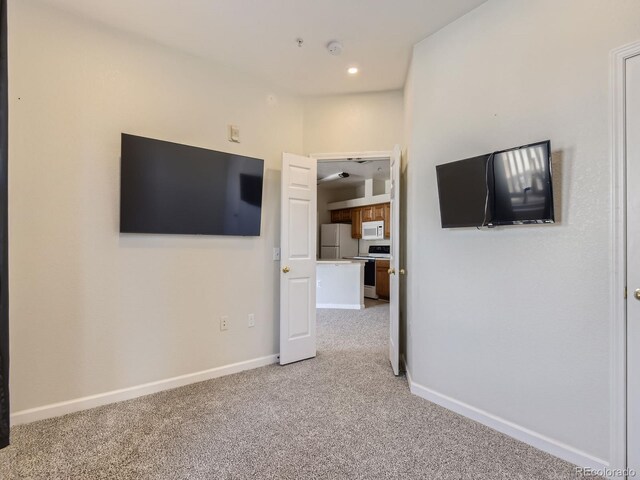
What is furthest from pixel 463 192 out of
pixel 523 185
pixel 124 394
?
pixel 124 394

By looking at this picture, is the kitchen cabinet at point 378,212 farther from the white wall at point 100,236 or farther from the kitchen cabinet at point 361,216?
the white wall at point 100,236

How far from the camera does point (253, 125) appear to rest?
305cm

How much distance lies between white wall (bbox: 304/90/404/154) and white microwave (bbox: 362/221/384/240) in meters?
3.89

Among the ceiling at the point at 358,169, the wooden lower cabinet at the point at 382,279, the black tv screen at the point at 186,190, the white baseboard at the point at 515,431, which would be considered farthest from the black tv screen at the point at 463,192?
the wooden lower cabinet at the point at 382,279

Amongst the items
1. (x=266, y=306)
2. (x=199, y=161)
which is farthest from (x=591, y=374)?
(x=199, y=161)

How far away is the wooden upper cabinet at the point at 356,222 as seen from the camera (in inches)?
304

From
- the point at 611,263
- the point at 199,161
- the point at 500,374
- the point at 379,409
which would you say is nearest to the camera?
the point at 611,263

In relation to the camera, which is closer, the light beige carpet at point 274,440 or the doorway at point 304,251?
the light beige carpet at point 274,440

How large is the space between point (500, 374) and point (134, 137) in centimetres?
299

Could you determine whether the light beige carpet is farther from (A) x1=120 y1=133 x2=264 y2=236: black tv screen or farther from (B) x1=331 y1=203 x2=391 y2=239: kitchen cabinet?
(B) x1=331 y1=203 x2=391 y2=239: kitchen cabinet

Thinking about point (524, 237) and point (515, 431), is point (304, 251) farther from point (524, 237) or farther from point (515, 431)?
point (515, 431)

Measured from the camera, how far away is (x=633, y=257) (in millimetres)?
1524

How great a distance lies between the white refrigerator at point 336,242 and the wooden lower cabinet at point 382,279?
1.23 metres

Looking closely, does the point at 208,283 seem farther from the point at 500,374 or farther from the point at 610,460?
the point at 610,460
